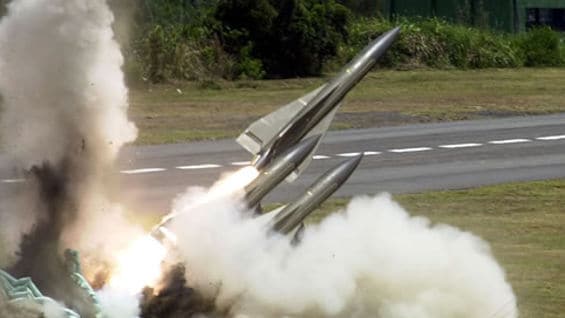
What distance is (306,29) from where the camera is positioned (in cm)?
5844

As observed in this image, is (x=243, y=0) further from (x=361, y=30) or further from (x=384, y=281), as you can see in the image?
(x=384, y=281)

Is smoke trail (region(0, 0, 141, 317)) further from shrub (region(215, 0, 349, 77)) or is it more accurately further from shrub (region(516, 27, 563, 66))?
shrub (region(516, 27, 563, 66))

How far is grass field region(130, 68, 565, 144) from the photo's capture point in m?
48.3

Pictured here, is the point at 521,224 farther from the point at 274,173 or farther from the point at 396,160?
the point at 274,173

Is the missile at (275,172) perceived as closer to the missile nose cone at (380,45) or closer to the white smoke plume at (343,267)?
the white smoke plume at (343,267)

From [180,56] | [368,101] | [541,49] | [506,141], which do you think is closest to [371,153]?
[506,141]

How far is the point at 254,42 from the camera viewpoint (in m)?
59.5

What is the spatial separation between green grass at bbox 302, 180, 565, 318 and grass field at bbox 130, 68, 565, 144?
34.9 feet

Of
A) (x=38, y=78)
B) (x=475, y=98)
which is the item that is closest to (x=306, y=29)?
(x=475, y=98)

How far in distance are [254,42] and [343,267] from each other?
3438 centimetres

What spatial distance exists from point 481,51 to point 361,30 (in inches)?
213

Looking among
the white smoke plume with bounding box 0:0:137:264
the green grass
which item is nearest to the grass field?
the green grass

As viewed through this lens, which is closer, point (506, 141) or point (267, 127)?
point (267, 127)

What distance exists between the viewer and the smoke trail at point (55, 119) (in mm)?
23156
